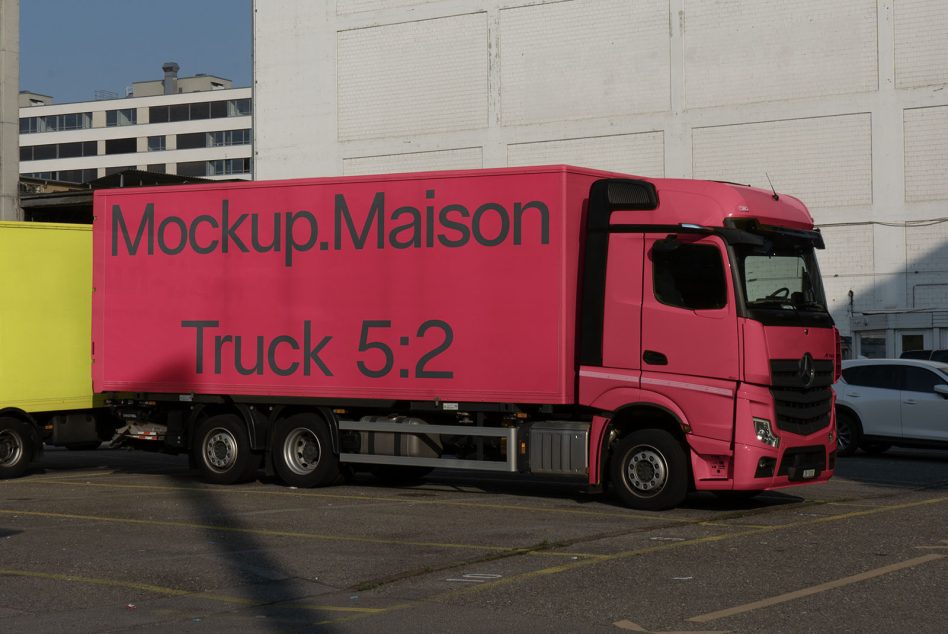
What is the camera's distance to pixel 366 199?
1583 centimetres

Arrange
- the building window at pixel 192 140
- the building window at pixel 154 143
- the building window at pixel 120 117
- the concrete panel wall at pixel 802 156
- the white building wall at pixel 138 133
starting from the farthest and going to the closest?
1. the building window at pixel 120 117
2. the building window at pixel 154 143
3. the building window at pixel 192 140
4. the white building wall at pixel 138 133
5. the concrete panel wall at pixel 802 156

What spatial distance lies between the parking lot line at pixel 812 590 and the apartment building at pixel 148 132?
100 metres

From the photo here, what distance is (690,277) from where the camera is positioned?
13.9 metres

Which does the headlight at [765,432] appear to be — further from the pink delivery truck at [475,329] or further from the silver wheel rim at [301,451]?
the silver wheel rim at [301,451]

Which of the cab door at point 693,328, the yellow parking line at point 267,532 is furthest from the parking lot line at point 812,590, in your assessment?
the cab door at point 693,328

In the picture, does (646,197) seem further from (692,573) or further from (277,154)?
(277,154)

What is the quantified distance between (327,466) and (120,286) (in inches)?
143

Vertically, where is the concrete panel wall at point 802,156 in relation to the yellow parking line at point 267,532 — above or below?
above

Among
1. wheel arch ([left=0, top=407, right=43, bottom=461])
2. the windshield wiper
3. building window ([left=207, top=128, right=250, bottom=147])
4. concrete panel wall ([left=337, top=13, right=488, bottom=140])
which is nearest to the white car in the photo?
the windshield wiper

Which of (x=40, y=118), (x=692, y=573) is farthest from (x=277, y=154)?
(x=40, y=118)

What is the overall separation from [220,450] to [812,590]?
955cm

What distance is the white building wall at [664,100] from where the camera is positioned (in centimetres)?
4138

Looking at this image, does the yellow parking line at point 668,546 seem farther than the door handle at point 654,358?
No

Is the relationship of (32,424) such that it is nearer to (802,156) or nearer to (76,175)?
(802,156)
